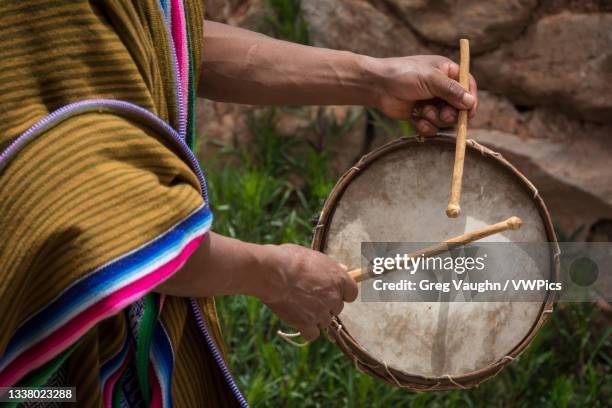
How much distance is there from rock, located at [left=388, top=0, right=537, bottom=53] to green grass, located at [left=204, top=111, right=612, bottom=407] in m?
0.54

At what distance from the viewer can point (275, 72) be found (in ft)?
7.67

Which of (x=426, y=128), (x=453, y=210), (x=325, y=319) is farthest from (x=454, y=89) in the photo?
(x=325, y=319)

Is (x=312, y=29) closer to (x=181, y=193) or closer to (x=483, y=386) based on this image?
(x=483, y=386)

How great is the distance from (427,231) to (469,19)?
1.64 m

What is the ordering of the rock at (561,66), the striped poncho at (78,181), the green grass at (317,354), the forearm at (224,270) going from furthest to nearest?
the rock at (561,66) → the green grass at (317,354) → the forearm at (224,270) → the striped poncho at (78,181)

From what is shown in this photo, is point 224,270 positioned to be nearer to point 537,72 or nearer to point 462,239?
point 462,239

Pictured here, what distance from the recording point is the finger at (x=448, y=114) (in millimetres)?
2275

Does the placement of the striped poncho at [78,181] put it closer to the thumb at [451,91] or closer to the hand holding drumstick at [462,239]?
the hand holding drumstick at [462,239]

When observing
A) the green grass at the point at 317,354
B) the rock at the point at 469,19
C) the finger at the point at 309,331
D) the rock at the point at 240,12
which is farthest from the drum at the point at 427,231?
the rock at the point at 240,12

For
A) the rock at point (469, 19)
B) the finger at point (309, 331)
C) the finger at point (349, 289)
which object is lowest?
the finger at point (309, 331)

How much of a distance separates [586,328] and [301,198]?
123 cm

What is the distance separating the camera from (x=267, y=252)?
1862mm

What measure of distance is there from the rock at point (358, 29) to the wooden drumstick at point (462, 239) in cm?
179

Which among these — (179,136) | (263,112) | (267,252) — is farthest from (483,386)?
(179,136)
